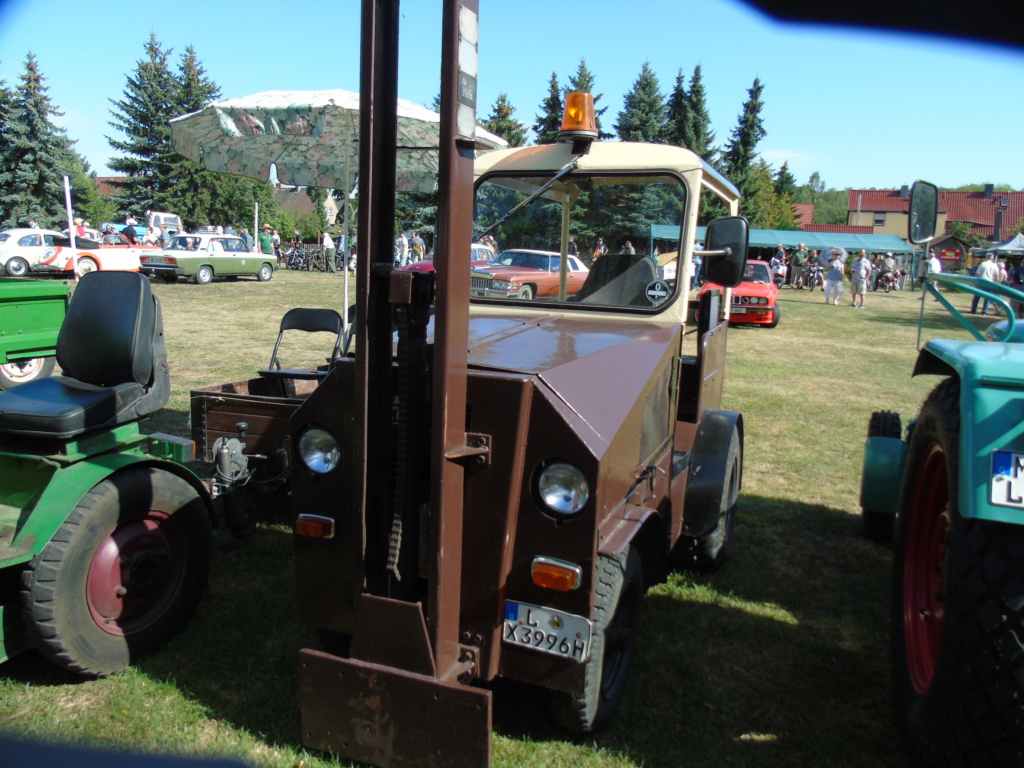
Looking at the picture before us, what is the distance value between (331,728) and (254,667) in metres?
0.92

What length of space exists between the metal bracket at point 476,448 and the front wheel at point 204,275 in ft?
74.1

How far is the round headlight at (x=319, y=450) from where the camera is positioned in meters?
2.47

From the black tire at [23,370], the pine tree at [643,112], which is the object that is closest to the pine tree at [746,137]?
the pine tree at [643,112]

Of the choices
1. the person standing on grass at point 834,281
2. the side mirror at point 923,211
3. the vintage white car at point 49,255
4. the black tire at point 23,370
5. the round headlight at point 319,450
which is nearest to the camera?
the round headlight at point 319,450

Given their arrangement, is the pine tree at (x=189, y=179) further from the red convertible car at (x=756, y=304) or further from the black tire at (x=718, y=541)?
the black tire at (x=718, y=541)

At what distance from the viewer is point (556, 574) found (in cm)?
220

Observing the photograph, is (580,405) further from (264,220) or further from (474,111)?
(264,220)

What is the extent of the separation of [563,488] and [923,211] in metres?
2.05

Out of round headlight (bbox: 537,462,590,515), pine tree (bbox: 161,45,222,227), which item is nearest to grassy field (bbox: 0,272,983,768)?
round headlight (bbox: 537,462,590,515)

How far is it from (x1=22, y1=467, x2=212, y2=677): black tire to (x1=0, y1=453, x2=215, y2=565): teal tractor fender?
0.12 ft

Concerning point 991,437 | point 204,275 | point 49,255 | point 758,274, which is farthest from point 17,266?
point 991,437

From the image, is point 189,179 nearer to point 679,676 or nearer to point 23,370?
point 23,370

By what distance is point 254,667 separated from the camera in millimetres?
2988

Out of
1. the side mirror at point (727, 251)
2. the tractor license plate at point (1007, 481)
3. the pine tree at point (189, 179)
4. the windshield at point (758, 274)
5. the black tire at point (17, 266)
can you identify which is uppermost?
the pine tree at point (189, 179)
